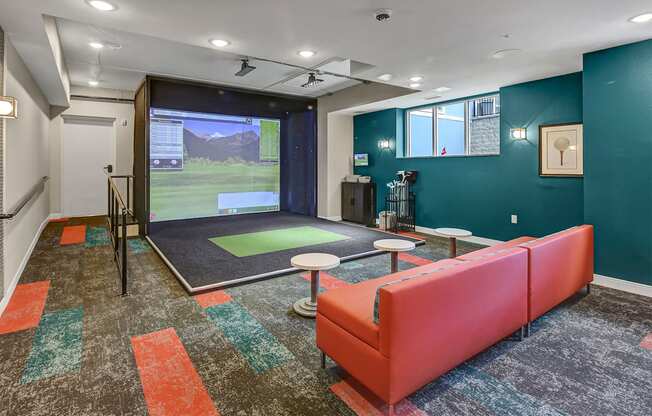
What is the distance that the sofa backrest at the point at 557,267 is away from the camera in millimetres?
2783

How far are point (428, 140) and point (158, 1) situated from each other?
587 cm

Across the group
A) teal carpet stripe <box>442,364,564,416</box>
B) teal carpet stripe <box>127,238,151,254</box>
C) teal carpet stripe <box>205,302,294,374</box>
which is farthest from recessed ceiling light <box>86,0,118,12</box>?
teal carpet stripe <box>442,364,564,416</box>

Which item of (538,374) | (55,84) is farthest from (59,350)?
(55,84)

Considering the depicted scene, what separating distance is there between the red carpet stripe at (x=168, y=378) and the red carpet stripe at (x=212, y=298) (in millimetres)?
580

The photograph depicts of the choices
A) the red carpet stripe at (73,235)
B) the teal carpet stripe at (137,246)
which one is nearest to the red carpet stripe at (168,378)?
the teal carpet stripe at (137,246)

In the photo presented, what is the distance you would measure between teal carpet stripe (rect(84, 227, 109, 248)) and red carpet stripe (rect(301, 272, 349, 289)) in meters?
3.64

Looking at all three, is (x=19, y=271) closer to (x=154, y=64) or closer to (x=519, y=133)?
(x=154, y=64)

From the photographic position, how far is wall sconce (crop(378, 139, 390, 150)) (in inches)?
299

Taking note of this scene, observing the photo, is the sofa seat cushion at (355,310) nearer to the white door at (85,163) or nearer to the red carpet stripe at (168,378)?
the red carpet stripe at (168,378)

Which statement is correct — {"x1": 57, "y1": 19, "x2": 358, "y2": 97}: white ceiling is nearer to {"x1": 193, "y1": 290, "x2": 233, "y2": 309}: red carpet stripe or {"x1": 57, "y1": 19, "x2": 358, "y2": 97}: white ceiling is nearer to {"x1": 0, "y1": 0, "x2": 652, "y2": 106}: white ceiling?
{"x1": 0, "y1": 0, "x2": 652, "y2": 106}: white ceiling

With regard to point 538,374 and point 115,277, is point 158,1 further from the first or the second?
point 538,374

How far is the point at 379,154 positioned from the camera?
783 centimetres

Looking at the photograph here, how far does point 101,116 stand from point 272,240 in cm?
496

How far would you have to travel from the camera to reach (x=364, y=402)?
200cm
